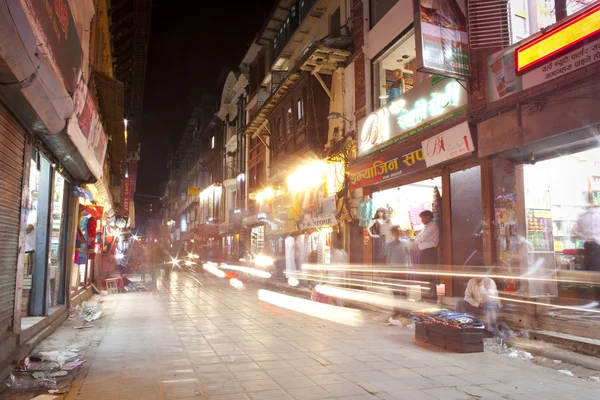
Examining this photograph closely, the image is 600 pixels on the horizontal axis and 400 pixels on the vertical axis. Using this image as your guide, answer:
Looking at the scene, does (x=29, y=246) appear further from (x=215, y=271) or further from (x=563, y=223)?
(x=215, y=271)

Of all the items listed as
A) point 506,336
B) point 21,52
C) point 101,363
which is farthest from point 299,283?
point 21,52

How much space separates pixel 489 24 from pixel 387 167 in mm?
4886

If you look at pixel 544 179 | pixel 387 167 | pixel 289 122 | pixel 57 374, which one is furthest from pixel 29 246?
pixel 289 122

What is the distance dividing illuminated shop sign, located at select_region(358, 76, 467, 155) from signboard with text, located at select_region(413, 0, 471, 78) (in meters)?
0.79

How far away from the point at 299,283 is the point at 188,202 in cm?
4227

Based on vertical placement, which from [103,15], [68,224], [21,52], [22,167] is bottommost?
[68,224]

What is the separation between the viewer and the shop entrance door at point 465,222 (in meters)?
10.1

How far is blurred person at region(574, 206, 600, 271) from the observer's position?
8.33m

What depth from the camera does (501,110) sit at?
29.6 feet

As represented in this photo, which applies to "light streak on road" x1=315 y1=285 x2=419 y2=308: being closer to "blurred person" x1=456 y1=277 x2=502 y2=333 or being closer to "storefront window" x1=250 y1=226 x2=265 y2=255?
"blurred person" x1=456 y1=277 x2=502 y2=333

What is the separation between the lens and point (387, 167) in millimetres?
13172

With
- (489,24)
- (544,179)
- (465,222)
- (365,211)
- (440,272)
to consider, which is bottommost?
(440,272)

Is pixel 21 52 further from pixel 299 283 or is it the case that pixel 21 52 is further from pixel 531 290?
pixel 299 283

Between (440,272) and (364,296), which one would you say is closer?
(440,272)
